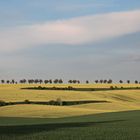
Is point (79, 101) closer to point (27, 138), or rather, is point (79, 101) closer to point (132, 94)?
point (132, 94)

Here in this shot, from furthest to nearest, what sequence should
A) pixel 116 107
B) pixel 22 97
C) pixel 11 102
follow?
pixel 22 97, pixel 11 102, pixel 116 107

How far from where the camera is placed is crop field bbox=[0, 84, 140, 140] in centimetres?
2638

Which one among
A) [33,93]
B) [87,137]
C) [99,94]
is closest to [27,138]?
[87,137]

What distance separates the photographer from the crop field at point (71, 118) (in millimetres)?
26375

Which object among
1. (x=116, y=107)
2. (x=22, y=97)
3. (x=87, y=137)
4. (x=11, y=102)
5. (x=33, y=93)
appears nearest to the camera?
(x=87, y=137)

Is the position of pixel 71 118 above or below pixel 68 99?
below

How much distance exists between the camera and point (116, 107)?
77.6 meters

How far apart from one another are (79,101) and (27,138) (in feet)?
209

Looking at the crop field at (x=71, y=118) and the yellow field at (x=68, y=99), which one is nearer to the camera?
the crop field at (x=71, y=118)

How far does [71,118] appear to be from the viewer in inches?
1991

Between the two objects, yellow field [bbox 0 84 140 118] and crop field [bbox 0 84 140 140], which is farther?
yellow field [bbox 0 84 140 118]

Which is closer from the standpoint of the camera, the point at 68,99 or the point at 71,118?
the point at 71,118

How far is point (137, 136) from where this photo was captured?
971 inches

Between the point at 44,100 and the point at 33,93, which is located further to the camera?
the point at 33,93
